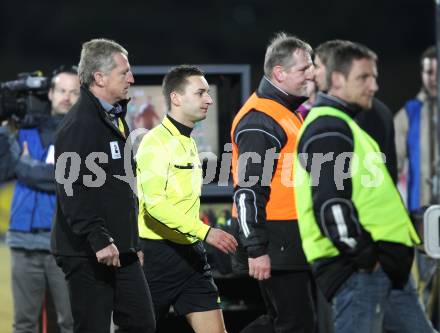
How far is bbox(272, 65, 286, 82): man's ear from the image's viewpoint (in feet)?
19.8

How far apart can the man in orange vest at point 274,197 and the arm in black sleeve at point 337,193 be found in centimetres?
102

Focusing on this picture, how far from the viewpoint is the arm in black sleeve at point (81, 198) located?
5516mm

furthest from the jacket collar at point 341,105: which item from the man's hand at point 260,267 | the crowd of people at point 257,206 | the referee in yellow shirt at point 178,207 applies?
the referee in yellow shirt at point 178,207

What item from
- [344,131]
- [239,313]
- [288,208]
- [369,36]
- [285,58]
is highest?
[369,36]

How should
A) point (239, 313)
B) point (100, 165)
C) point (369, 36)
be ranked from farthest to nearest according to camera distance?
point (369, 36) < point (239, 313) < point (100, 165)

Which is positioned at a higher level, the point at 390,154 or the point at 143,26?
the point at 143,26

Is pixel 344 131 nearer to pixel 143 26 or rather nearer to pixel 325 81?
pixel 325 81

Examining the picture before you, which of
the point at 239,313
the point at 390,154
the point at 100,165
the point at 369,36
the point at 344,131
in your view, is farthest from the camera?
the point at 369,36

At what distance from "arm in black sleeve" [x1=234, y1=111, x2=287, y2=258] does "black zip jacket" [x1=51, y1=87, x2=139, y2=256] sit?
1.91 feet

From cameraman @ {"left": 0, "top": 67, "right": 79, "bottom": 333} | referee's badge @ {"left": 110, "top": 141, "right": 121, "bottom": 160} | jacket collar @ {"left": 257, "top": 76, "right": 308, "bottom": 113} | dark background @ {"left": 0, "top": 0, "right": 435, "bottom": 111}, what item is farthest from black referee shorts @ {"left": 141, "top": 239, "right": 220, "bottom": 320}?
dark background @ {"left": 0, "top": 0, "right": 435, "bottom": 111}

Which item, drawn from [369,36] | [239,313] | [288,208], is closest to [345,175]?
[288,208]

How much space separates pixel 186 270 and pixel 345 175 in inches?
69.7

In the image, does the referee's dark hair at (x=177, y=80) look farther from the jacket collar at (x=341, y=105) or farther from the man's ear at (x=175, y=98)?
the jacket collar at (x=341, y=105)

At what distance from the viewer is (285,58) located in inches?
238
